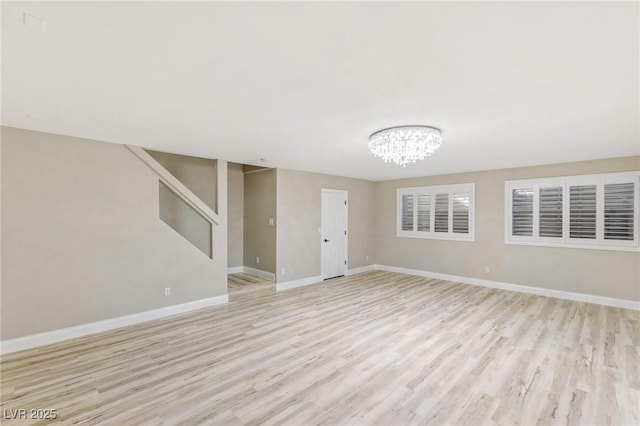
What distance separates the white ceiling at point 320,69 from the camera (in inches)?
56.4

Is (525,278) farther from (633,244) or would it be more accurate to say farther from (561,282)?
(633,244)

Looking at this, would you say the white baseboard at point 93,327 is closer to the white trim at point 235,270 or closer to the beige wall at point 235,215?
the white trim at point 235,270

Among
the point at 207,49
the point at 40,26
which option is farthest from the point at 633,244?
the point at 40,26

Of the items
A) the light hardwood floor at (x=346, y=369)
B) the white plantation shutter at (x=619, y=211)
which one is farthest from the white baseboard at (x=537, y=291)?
the white plantation shutter at (x=619, y=211)

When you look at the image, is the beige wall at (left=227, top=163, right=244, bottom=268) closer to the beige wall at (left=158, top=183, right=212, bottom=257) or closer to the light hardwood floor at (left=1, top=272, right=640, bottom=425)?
the beige wall at (left=158, top=183, right=212, bottom=257)

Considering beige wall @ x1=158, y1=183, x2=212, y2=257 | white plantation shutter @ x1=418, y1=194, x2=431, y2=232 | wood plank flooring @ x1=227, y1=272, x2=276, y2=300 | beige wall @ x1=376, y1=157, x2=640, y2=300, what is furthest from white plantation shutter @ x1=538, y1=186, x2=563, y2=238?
beige wall @ x1=158, y1=183, x2=212, y2=257

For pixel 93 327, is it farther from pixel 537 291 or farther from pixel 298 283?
pixel 537 291

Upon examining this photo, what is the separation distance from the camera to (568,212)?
5.22 metres

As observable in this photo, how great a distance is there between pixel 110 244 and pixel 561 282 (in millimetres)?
7537

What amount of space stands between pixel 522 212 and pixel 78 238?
296 inches

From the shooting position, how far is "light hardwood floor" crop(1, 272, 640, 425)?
223 cm

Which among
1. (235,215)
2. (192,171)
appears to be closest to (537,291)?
(235,215)

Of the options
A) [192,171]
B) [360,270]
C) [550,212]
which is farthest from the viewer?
[360,270]

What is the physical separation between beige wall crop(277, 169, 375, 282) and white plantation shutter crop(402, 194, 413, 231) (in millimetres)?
1228
